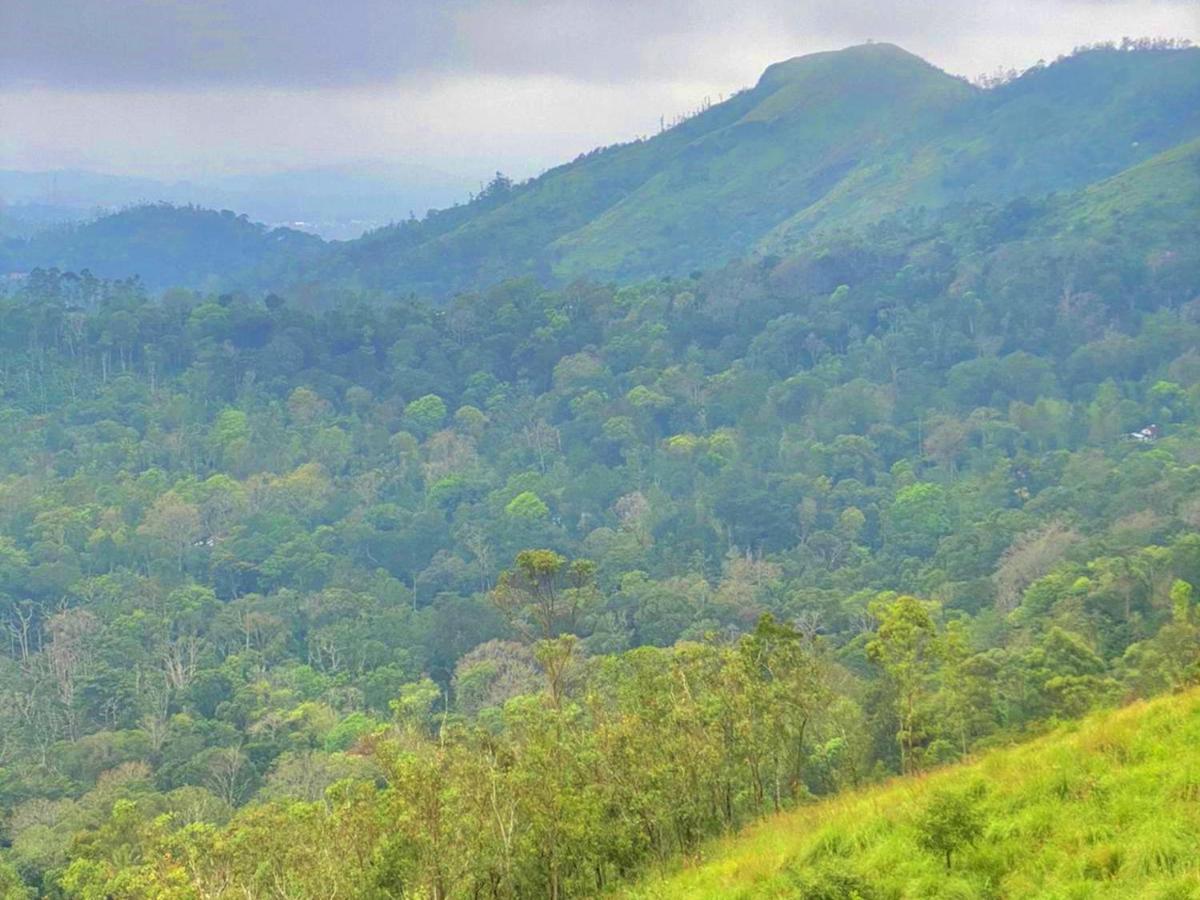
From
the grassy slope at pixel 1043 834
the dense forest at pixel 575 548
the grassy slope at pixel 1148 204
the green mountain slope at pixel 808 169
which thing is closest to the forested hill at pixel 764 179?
the green mountain slope at pixel 808 169

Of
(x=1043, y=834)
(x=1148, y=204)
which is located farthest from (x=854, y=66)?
(x=1043, y=834)

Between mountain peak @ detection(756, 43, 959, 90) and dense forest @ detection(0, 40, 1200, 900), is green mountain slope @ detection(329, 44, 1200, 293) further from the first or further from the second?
dense forest @ detection(0, 40, 1200, 900)

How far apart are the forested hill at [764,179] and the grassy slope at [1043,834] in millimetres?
98991

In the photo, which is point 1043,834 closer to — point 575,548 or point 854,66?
point 575,548

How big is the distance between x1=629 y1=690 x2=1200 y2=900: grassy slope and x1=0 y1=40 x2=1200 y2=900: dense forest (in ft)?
8.84

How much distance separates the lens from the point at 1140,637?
93.8 ft

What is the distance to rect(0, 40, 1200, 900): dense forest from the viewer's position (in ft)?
49.8

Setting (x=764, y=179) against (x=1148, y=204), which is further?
(x=764, y=179)

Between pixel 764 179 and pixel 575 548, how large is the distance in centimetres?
9458

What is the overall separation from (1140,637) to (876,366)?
43617mm

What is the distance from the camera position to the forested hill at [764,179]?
120250 mm

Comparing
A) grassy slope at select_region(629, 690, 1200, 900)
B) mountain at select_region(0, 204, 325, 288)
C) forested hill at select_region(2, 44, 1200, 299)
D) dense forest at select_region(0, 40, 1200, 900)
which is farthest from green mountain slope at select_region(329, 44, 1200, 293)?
grassy slope at select_region(629, 690, 1200, 900)

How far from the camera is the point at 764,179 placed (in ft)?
452

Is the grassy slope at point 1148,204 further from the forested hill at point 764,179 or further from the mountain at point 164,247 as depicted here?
the mountain at point 164,247
